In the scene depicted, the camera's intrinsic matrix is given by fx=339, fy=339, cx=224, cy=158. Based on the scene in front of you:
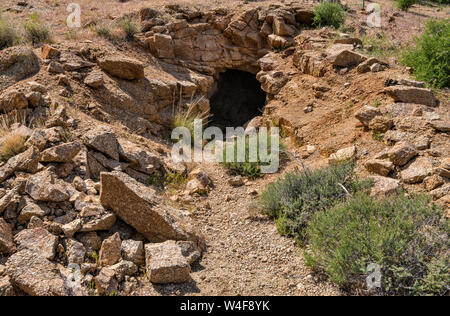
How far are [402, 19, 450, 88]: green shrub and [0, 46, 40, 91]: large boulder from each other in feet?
19.9

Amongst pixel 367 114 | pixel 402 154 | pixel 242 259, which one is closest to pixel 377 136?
pixel 367 114

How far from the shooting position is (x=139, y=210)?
131 inches

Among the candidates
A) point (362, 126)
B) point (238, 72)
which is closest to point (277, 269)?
point (362, 126)

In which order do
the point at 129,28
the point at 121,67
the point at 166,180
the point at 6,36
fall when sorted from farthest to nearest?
the point at 129,28, the point at 121,67, the point at 6,36, the point at 166,180

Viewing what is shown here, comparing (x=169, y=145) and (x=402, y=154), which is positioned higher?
(x=402, y=154)

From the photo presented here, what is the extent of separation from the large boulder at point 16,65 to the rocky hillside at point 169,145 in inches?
0.8

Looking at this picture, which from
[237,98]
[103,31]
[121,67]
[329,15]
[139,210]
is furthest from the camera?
[237,98]

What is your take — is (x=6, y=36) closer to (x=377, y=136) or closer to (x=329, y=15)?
(x=377, y=136)

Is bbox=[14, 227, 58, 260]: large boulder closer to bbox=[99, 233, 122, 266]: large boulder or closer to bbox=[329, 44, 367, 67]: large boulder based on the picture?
bbox=[99, 233, 122, 266]: large boulder

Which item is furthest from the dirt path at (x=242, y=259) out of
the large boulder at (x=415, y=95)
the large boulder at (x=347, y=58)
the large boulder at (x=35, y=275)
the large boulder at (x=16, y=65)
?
the large boulder at (x=16, y=65)

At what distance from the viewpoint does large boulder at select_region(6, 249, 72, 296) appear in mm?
2477

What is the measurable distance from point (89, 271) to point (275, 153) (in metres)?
3.32

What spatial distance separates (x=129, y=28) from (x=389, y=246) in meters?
6.58

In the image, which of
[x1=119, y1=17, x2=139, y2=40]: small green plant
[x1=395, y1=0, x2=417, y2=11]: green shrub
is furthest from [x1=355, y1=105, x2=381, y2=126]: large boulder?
[x1=395, y1=0, x2=417, y2=11]: green shrub
